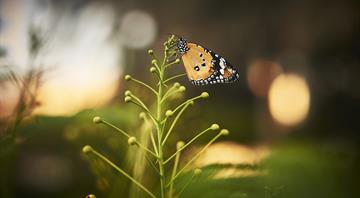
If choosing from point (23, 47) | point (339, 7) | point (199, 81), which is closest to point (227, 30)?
point (339, 7)

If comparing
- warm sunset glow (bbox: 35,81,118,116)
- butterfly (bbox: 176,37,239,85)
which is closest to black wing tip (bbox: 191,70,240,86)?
butterfly (bbox: 176,37,239,85)

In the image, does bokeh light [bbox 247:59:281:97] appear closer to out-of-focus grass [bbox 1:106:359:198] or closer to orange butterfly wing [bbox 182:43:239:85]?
out-of-focus grass [bbox 1:106:359:198]

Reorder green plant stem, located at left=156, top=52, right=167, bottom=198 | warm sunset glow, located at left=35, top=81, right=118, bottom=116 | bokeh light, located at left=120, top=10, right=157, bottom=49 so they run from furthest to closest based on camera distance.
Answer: bokeh light, located at left=120, top=10, right=157, bottom=49, warm sunset glow, located at left=35, top=81, right=118, bottom=116, green plant stem, located at left=156, top=52, right=167, bottom=198

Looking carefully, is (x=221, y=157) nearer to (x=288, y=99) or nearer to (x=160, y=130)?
(x=160, y=130)

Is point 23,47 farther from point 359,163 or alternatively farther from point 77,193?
point 359,163

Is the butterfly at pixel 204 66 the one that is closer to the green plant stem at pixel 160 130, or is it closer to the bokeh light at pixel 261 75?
the green plant stem at pixel 160 130

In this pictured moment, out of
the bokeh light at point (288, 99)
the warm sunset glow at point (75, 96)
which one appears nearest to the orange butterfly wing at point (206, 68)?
the warm sunset glow at point (75, 96)

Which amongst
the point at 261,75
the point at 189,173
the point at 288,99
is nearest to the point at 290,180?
the point at 189,173
